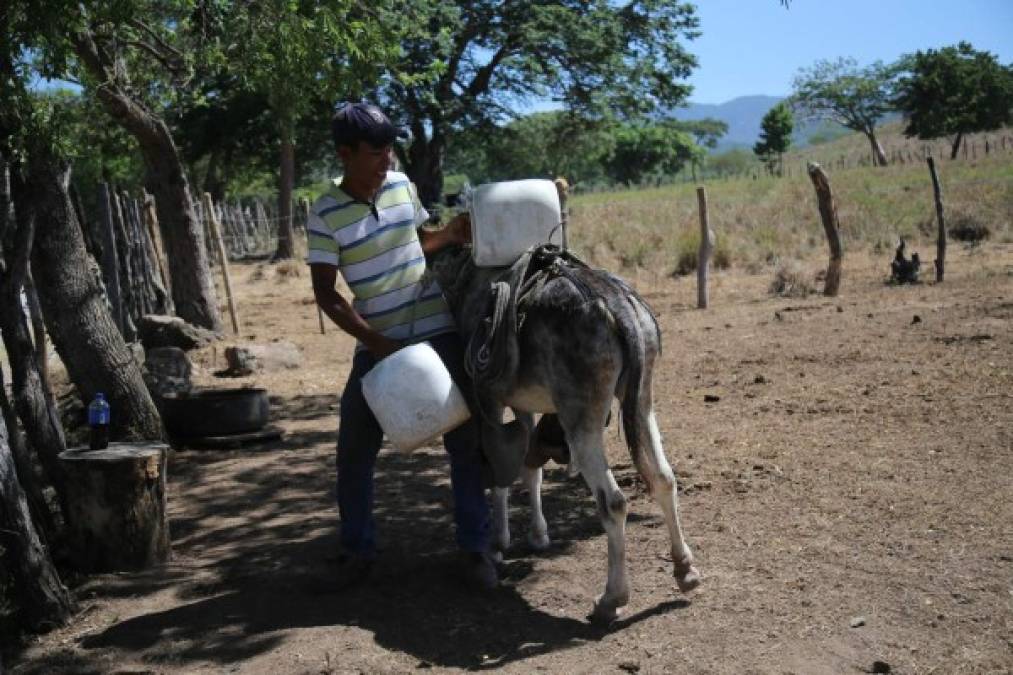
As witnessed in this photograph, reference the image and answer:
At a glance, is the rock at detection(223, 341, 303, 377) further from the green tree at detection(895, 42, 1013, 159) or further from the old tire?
the green tree at detection(895, 42, 1013, 159)

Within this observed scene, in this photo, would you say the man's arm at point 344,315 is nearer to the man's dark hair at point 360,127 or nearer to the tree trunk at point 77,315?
the man's dark hair at point 360,127

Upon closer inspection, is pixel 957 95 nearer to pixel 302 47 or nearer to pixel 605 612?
pixel 302 47

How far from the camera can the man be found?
411 centimetres

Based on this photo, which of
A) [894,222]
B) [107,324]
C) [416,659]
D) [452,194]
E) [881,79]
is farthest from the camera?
[881,79]

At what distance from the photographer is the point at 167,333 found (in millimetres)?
12047

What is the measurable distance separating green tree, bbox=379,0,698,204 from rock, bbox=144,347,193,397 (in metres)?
15.9

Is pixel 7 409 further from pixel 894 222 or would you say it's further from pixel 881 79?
pixel 881 79

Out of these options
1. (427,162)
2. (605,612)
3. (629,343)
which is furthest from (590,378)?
(427,162)

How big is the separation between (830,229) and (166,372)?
30.8ft

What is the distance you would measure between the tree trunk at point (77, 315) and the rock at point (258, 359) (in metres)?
4.58

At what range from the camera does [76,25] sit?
18.5 ft

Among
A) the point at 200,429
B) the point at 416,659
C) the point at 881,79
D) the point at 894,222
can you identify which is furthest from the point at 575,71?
the point at 881,79

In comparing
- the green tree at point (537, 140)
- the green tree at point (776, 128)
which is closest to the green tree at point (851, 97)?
the green tree at point (776, 128)

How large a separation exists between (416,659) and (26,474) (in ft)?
7.13
